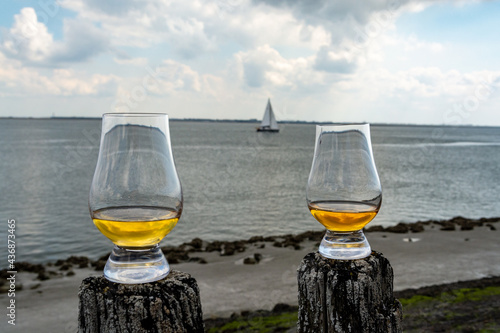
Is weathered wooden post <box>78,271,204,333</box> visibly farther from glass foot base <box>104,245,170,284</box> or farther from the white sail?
the white sail

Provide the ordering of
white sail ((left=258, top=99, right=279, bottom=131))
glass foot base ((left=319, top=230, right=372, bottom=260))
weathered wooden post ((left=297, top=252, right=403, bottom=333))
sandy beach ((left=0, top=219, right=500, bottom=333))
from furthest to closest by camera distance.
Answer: white sail ((left=258, top=99, right=279, bottom=131))
sandy beach ((left=0, top=219, right=500, bottom=333))
glass foot base ((left=319, top=230, right=372, bottom=260))
weathered wooden post ((left=297, top=252, right=403, bottom=333))

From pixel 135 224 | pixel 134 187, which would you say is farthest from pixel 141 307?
pixel 134 187

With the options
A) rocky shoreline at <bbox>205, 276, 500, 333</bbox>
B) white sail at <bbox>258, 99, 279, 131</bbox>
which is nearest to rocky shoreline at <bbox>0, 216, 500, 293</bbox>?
rocky shoreline at <bbox>205, 276, 500, 333</bbox>

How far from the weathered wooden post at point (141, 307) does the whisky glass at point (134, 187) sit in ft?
0.28

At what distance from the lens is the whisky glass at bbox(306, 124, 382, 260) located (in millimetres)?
1880

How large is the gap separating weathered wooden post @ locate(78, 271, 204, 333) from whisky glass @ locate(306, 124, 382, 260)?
2.37 feet

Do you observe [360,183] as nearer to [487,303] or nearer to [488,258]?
[487,303]

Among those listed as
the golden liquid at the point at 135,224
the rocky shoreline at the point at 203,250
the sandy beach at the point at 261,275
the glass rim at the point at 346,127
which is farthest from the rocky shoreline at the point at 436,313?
the golden liquid at the point at 135,224

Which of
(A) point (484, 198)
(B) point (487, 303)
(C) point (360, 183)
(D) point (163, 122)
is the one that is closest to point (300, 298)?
(C) point (360, 183)

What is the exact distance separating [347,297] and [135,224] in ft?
2.96

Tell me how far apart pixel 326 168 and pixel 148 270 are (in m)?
0.93

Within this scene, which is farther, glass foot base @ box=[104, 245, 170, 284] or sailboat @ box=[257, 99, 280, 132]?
sailboat @ box=[257, 99, 280, 132]

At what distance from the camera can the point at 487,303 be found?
7.69 m

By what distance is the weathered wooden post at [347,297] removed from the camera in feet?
5.56
